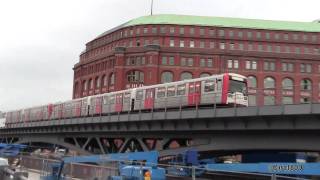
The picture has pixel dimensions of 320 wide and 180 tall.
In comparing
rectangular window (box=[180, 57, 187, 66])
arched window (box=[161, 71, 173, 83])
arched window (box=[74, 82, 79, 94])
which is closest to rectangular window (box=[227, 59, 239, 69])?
rectangular window (box=[180, 57, 187, 66])

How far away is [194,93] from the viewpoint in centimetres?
3809

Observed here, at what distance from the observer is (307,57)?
10825 centimetres

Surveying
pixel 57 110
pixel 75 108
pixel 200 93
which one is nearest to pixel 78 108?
pixel 75 108

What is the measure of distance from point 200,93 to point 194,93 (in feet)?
2.24

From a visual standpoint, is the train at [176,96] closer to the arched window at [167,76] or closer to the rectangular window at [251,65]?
the arched window at [167,76]

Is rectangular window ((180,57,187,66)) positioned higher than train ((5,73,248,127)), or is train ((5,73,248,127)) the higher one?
rectangular window ((180,57,187,66))

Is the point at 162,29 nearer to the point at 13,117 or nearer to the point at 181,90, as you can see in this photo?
the point at 13,117

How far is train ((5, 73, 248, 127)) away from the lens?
120 ft

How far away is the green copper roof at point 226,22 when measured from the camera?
115125 mm

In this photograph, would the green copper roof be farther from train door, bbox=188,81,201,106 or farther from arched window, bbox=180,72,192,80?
train door, bbox=188,81,201,106

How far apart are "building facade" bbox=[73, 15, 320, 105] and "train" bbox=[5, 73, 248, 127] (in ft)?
173

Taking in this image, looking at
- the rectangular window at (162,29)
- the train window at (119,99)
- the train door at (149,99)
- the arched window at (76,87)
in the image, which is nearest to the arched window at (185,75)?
the rectangular window at (162,29)

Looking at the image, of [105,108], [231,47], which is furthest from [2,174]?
[231,47]

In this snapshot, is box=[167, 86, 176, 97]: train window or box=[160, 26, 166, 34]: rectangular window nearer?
box=[167, 86, 176, 97]: train window
